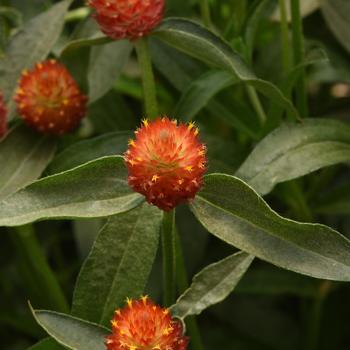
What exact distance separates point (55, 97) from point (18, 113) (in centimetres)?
5

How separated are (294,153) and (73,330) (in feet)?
1.04

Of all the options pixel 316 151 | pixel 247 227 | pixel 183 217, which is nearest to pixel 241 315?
pixel 183 217

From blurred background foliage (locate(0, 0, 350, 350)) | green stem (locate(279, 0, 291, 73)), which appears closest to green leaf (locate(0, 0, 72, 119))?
blurred background foliage (locate(0, 0, 350, 350))

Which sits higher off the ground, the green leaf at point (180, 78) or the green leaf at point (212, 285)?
the green leaf at point (180, 78)

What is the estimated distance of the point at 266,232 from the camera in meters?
0.72

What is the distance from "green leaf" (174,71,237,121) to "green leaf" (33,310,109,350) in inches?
11.9

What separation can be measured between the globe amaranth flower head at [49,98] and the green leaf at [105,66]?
0.18 ft

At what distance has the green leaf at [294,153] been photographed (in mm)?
863

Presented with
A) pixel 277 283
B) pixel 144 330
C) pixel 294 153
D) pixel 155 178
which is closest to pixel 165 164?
pixel 155 178

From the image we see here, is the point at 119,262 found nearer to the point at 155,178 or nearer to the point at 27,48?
the point at 155,178

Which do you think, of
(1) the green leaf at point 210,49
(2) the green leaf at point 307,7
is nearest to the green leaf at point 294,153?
(1) the green leaf at point 210,49

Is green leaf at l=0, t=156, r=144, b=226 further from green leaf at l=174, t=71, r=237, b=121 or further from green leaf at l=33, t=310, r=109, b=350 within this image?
green leaf at l=174, t=71, r=237, b=121

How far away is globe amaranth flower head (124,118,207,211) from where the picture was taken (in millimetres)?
689

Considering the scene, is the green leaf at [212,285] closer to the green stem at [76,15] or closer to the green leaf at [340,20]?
the green leaf at [340,20]
